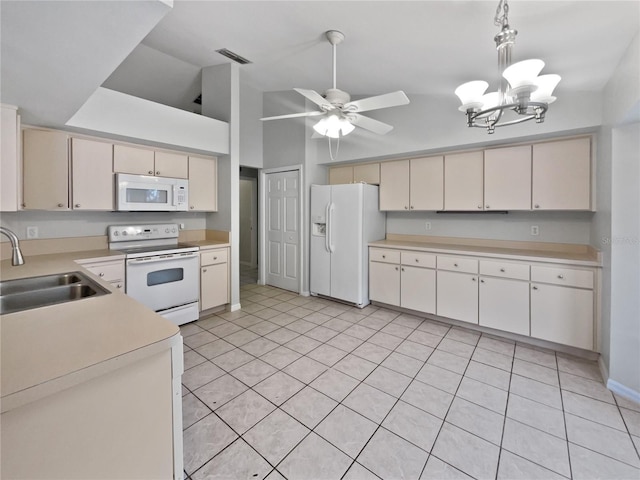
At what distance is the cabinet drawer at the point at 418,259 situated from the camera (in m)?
3.53

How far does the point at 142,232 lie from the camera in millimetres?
3430

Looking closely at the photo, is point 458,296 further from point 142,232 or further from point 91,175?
point 91,175

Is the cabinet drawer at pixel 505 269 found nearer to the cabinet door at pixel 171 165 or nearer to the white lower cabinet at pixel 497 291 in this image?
the white lower cabinet at pixel 497 291

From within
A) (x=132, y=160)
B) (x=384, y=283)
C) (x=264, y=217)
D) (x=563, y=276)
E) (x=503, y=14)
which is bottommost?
(x=384, y=283)

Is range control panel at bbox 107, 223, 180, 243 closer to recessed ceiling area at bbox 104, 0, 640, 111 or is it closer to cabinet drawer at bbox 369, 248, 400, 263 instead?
recessed ceiling area at bbox 104, 0, 640, 111

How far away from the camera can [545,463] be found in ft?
5.16

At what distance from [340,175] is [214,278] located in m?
2.54

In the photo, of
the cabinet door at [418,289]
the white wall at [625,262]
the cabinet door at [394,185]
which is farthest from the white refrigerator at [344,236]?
the white wall at [625,262]

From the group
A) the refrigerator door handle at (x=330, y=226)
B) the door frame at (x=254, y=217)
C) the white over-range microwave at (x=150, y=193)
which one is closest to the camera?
the white over-range microwave at (x=150, y=193)

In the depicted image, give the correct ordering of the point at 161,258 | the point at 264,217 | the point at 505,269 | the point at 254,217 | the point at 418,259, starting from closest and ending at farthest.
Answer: the point at 505,269 → the point at 161,258 → the point at 418,259 → the point at 264,217 → the point at 254,217

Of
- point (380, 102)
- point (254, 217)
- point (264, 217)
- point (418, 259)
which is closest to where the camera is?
point (380, 102)

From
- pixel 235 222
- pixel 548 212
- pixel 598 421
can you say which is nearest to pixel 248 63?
pixel 235 222

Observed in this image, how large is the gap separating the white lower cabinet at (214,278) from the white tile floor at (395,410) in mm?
520

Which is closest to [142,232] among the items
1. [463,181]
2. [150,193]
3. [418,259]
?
[150,193]
